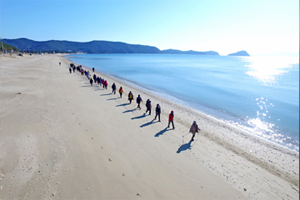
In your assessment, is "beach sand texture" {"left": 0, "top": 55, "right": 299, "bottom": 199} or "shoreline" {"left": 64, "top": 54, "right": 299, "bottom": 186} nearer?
"beach sand texture" {"left": 0, "top": 55, "right": 299, "bottom": 199}

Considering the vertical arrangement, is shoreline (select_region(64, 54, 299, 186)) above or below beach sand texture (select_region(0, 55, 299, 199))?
below

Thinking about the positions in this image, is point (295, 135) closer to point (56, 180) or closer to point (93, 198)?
point (93, 198)

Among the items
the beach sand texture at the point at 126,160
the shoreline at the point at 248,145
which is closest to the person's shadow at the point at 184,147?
the beach sand texture at the point at 126,160

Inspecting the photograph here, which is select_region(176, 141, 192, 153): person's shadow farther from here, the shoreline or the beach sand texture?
the shoreline

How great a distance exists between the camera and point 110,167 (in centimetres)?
677

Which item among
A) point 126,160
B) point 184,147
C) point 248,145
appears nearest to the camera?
point 126,160

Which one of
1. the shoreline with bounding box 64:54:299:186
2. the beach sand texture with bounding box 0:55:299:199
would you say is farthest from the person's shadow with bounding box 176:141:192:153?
the shoreline with bounding box 64:54:299:186

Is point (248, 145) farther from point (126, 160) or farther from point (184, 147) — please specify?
point (126, 160)

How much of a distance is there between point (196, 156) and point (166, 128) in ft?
11.4

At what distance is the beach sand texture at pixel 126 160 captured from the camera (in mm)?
5727

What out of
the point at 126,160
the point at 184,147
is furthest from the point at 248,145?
the point at 126,160

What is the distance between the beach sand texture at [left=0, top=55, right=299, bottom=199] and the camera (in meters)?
5.73

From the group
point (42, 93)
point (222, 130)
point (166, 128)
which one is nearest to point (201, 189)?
point (166, 128)

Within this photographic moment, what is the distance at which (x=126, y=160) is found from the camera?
741 cm
